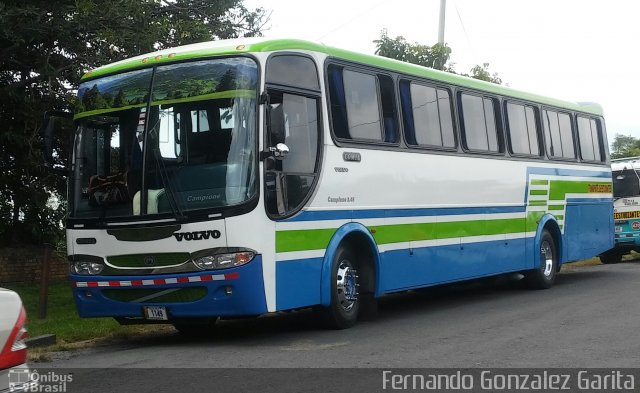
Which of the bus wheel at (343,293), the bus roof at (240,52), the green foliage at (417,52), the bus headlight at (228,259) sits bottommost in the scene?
the bus wheel at (343,293)

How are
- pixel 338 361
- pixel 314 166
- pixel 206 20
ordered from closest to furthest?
pixel 338 361 → pixel 314 166 → pixel 206 20

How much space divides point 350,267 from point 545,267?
665 centimetres

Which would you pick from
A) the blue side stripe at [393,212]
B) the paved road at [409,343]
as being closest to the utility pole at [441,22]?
the blue side stripe at [393,212]

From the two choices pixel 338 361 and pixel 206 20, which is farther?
pixel 206 20

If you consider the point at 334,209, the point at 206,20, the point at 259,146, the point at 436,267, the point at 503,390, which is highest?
the point at 206,20

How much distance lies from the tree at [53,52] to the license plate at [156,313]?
247 cm

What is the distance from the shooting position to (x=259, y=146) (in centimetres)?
988

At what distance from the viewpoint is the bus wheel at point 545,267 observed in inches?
656

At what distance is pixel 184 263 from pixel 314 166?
1978mm

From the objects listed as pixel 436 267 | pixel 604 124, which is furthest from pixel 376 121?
pixel 604 124

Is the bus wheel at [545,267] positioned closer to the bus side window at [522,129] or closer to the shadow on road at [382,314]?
the shadow on road at [382,314]

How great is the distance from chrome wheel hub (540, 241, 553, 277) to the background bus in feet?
23.2

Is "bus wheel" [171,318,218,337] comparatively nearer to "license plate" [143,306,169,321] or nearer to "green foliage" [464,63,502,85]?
"license plate" [143,306,169,321]

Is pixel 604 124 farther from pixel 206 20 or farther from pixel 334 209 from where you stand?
pixel 334 209
